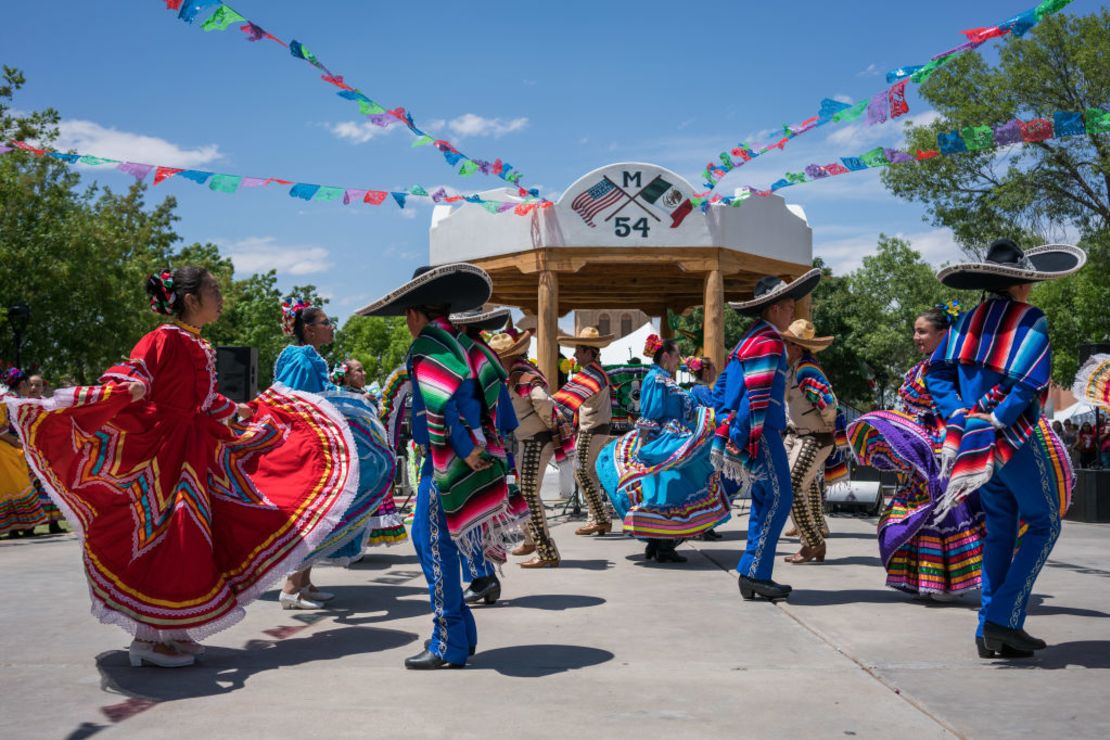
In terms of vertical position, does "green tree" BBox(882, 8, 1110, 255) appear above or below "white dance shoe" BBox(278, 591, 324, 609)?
above

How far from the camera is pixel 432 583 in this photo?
504 cm

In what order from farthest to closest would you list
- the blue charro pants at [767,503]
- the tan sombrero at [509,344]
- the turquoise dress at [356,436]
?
1. the tan sombrero at [509,344]
2. the blue charro pants at [767,503]
3. the turquoise dress at [356,436]

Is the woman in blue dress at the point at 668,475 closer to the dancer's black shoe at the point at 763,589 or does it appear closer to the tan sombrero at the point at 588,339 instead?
the tan sombrero at the point at 588,339

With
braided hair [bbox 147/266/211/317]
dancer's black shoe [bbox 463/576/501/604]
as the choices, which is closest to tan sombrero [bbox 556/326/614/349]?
dancer's black shoe [bbox 463/576/501/604]

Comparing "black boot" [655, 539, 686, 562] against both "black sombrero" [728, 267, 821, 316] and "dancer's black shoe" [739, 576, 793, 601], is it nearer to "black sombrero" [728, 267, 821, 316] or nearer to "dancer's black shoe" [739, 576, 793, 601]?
"dancer's black shoe" [739, 576, 793, 601]

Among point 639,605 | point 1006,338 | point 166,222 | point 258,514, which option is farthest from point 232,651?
point 166,222

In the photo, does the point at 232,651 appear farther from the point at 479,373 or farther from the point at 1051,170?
the point at 1051,170

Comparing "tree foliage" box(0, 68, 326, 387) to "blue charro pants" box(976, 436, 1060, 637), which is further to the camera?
"tree foliage" box(0, 68, 326, 387)

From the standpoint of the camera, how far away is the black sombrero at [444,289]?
5121 millimetres

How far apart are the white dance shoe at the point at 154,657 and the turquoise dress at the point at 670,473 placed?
14.0 feet

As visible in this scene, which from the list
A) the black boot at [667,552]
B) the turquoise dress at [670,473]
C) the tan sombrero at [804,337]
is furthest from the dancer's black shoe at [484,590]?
the tan sombrero at [804,337]

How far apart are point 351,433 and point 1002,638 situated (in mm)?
3753

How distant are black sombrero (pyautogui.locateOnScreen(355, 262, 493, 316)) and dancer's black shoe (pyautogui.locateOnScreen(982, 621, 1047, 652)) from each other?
114 inches

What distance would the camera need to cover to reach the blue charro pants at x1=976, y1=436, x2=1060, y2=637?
5.00 meters
